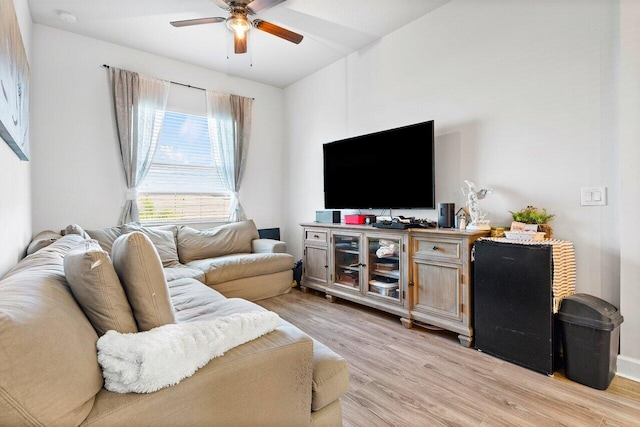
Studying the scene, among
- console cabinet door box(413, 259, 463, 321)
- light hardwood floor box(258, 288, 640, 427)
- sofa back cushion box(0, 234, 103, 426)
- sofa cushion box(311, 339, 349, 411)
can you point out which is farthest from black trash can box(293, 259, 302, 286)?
sofa back cushion box(0, 234, 103, 426)

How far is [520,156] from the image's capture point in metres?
2.44

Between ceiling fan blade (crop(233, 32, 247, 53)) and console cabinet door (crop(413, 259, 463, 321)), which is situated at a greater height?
ceiling fan blade (crop(233, 32, 247, 53))

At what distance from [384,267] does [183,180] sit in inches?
110

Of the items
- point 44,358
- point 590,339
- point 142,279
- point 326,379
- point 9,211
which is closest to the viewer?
point 44,358

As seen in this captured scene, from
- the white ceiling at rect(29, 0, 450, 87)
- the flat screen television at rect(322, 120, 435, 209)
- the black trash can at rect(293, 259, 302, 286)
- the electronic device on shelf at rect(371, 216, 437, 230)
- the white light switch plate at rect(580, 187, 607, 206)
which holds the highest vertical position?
the white ceiling at rect(29, 0, 450, 87)

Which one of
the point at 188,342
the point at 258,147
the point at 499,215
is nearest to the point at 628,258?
the point at 499,215

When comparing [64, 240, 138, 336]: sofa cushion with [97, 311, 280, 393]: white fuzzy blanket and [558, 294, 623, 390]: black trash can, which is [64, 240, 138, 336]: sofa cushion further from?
[558, 294, 623, 390]: black trash can

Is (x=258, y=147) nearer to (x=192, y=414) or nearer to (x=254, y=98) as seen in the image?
(x=254, y=98)

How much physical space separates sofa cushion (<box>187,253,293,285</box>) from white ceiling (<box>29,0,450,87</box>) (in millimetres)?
2385

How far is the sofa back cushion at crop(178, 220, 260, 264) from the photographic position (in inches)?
142

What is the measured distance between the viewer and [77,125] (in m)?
3.32

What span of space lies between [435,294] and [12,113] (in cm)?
291

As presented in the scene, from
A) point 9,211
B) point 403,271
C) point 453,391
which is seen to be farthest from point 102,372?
point 403,271

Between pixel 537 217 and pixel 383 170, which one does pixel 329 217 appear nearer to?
pixel 383 170
